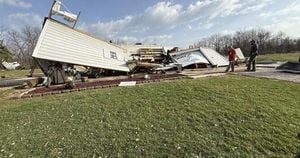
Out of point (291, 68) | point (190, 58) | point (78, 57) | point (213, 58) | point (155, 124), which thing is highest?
point (78, 57)

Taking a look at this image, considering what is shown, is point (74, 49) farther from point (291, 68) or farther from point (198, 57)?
point (291, 68)

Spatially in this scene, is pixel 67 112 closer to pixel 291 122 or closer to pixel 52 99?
pixel 52 99

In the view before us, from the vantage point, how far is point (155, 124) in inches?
225

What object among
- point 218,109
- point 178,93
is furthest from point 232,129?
point 178,93

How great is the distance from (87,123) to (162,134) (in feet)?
5.86

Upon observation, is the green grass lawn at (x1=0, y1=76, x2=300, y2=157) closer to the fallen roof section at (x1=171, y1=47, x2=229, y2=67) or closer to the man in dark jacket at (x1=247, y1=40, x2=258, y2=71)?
the man in dark jacket at (x1=247, y1=40, x2=258, y2=71)

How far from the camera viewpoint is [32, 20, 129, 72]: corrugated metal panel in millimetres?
11172

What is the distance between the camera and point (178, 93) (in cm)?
782

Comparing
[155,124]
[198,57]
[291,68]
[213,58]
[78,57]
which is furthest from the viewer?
[213,58]

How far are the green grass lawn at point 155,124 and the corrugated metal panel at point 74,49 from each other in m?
3.70

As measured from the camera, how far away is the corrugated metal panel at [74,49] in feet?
36.7

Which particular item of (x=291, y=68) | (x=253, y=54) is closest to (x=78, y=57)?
(x=253, y=54)

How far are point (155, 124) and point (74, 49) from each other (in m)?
8.49

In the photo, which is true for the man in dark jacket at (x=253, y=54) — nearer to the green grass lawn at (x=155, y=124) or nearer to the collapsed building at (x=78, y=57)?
the collapsed building at (x=78, y=57)
